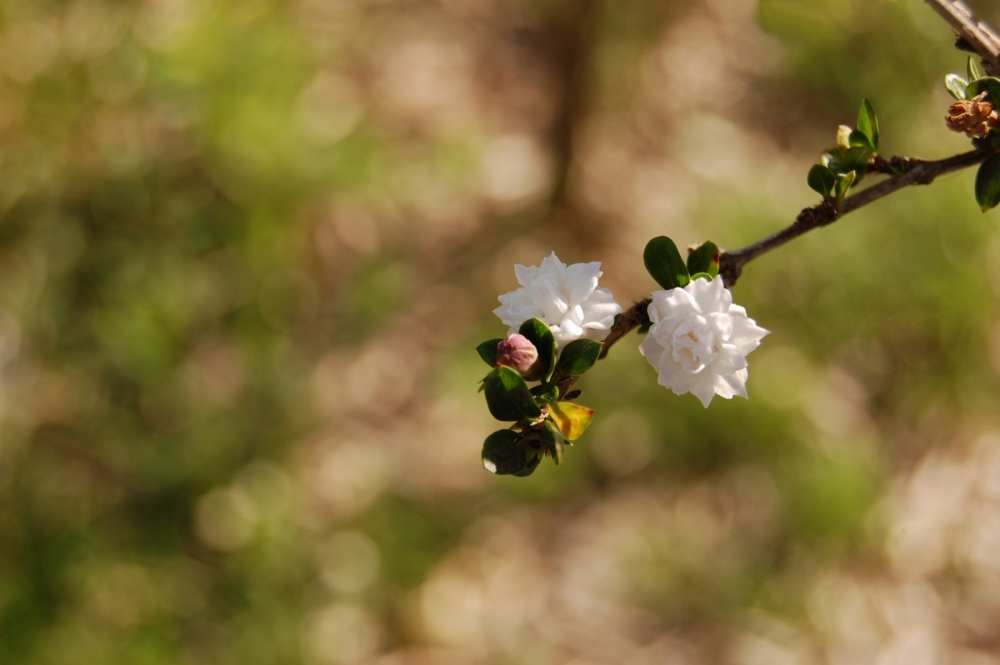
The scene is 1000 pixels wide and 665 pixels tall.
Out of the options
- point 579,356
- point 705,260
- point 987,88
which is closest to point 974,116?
point 987,88

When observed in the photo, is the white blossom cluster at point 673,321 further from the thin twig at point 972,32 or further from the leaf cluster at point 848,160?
the thin twig at point 972,32

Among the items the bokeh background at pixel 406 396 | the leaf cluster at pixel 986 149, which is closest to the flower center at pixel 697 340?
the leaf cluster at pixel 986 149

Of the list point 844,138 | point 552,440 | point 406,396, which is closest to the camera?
point 552,440

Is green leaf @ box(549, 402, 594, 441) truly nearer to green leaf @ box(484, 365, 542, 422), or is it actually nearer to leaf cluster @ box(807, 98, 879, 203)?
green leaf @ box(484, 365, 542, 422)

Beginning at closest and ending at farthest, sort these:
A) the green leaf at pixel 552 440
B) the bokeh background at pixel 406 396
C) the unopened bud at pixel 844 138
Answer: the green leaf at pixel 552 440 → the unopened bud at pixel 844 138 → the bokeh background at pixel 406 396

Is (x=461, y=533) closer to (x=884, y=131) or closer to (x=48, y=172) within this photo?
(x=48, y=172)

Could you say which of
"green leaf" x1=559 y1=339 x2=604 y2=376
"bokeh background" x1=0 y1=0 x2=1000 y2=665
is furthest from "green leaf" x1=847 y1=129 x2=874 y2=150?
"bokeh background" x1=0 y1=0 x2=1000 y2=665

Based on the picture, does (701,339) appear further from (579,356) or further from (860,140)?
(860,140)

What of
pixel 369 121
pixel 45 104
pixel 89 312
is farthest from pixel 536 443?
pixel 45 104
